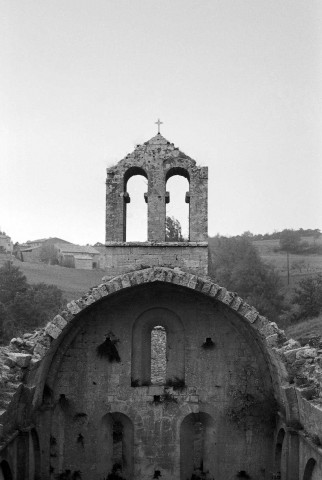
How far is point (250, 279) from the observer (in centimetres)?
4781

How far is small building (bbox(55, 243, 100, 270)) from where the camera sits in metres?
79.2

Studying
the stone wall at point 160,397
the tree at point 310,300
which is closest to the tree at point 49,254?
the tree at point 310,300

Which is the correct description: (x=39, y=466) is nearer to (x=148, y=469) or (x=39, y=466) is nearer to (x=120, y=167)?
(x=148, y=469)

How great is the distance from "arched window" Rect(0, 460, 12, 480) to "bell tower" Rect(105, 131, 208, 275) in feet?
15.4

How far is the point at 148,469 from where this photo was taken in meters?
12.6

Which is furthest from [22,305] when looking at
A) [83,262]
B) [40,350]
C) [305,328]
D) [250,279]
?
[83,262]

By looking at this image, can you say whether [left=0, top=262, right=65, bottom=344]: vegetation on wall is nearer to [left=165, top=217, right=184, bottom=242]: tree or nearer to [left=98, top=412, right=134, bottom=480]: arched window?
[left=165, top=217, right=184, bottom=242]: tree

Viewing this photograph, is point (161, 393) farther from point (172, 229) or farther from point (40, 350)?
point (172, 229)

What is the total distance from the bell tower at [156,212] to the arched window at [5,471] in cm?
469

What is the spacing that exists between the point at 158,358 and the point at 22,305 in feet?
72.6

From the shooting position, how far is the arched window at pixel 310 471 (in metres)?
10.0

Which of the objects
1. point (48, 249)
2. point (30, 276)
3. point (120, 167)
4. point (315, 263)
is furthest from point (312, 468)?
point (48, 249)

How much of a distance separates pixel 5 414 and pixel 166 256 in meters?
5.07

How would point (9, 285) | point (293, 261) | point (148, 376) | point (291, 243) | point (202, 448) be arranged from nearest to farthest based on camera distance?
1. point (202, 448)
2. point (148, 376)
3. point (9, 285)
4. point (293, 261)
5. point (291, 243)
